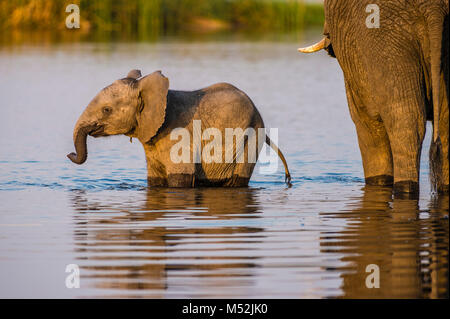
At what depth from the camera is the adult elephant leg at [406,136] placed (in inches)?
345

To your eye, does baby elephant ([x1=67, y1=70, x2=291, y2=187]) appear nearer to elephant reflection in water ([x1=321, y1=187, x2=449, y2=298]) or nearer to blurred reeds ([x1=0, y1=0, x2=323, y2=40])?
elephant reflection in water ([x1=321, y1=187, x2=449, y2=298])

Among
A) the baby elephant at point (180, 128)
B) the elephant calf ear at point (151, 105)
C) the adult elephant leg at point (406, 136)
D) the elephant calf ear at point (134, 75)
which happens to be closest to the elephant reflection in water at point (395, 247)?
the adult elephant leg at point (406, 136)

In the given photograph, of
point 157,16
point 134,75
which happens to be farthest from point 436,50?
point 157,16

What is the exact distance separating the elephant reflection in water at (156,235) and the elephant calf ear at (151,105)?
0.57m

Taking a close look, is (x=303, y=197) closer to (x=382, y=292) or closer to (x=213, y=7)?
(x=382, y=292)

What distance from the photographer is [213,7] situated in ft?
172

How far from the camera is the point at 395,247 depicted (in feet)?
23.9

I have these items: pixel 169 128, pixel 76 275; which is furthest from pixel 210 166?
pixel 76 275

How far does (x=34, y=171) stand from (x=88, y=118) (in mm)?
1712

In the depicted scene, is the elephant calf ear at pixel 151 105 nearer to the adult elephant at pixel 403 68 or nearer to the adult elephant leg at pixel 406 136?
the adult elephant at pixel 403 68

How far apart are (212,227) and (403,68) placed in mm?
2016

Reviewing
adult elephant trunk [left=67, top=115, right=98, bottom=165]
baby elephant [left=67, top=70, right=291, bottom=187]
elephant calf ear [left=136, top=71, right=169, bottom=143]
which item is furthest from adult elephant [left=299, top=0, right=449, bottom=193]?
adult elephant trunk [left=67, top=115, right=98, bottom=165]

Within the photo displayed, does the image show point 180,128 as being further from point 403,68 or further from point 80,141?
point 403,68

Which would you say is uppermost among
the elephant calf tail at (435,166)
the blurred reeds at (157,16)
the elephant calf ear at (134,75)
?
the blurred reeds at (157,16)
